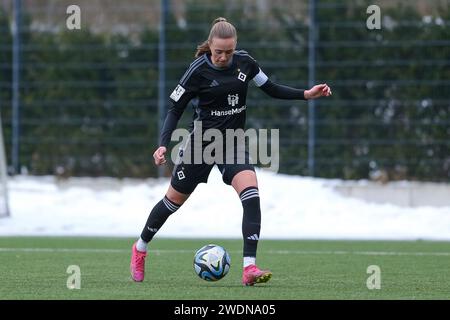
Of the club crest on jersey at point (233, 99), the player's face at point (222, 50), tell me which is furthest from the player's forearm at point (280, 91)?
the player's face at point (222, 50)

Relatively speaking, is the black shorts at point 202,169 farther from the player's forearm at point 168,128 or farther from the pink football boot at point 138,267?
the pink football boot at point 138,267

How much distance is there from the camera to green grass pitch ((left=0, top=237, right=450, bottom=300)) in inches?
305

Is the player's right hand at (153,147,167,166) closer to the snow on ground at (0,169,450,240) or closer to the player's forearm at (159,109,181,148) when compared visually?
the player's forearm at (159,109,181,148)

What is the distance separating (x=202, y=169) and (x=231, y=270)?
1569 mm

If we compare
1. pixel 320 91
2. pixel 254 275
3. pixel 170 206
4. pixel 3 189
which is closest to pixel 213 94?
pixel 320 91

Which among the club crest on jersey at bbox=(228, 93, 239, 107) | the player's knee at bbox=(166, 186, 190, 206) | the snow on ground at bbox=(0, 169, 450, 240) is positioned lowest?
the snow on ground at bbox=(0, 169, 450, 240)

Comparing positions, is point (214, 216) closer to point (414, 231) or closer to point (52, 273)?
point (414, 231)

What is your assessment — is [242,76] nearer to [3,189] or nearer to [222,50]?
[222,50]

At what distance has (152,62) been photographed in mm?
19516

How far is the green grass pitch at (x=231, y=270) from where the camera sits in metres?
7.73

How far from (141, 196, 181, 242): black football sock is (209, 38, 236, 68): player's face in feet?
3.81

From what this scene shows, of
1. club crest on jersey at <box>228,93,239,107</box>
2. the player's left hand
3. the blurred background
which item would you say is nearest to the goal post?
the blurred background

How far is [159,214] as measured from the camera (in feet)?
29.4
